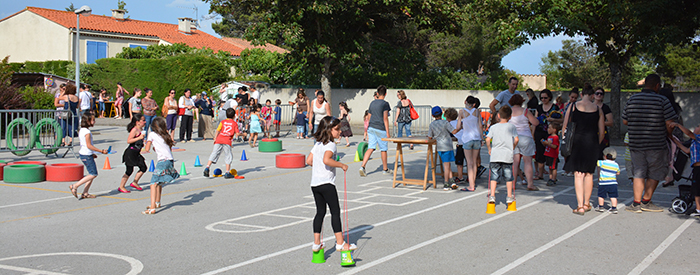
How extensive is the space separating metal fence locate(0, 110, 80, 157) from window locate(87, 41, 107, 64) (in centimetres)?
3128

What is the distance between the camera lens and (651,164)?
860 centimetres

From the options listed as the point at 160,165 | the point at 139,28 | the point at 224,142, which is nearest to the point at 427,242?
the point at 160,165

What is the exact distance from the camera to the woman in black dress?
28.6ft

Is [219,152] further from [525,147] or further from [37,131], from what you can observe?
[525,147]

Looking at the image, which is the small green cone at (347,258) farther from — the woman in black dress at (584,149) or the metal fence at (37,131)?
the metal fence at (37,131)

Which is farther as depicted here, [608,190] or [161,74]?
[161,74]

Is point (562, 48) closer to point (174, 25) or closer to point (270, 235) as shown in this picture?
point (174, 25)

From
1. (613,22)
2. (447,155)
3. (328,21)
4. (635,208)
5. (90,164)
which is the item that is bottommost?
(635,208)

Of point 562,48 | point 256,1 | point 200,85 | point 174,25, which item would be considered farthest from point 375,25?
point 174,25

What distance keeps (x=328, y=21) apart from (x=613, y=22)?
38.0ft

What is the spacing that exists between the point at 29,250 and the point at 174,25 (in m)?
52.0

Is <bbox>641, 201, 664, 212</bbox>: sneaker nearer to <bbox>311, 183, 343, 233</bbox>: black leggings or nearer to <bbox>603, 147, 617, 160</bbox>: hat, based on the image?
<bbox>603, 147, 617, 160</bbox>: hat

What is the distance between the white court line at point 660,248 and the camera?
599 centimetres

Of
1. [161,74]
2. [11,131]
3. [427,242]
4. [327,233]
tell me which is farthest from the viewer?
[161,74]
